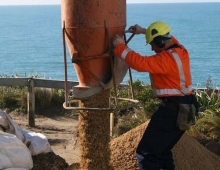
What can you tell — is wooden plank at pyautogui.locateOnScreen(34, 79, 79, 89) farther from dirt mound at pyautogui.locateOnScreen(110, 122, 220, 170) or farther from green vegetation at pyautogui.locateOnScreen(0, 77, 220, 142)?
dirt mound at pyautogui.locateOnScreen(110, 122, 220, 170)

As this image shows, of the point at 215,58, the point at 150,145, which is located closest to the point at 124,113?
the point at 150,145

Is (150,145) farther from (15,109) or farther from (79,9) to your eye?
(15,109)

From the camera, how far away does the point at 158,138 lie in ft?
19.0

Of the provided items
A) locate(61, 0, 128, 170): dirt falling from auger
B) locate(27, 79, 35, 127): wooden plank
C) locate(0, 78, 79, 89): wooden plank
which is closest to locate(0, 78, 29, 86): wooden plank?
locate(0, 78, 79, 89): wooden plank

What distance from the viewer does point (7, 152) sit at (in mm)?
6004

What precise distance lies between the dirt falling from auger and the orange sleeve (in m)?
0.19

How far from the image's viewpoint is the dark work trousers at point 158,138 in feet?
19.0

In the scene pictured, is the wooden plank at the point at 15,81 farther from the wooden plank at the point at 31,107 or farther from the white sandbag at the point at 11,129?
the white sandbag at the point at 11,129

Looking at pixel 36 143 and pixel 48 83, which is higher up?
pixel 48 83

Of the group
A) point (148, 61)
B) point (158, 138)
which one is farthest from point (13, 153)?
point (148, 61)

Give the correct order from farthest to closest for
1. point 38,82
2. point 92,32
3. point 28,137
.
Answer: point 38,82
point 28,137
point 92,32

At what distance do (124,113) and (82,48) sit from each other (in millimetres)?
4798

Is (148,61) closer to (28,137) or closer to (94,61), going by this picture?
(94,61)

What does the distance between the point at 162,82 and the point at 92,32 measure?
2.90ft
